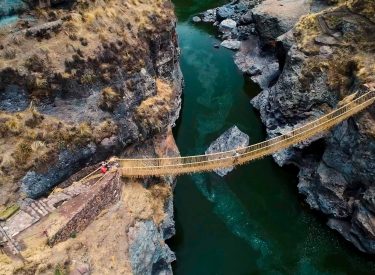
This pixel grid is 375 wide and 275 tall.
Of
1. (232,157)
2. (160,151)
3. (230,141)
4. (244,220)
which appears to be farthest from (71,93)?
(230,141)

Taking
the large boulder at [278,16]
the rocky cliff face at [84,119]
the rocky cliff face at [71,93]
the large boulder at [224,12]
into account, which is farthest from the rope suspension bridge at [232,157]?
the large boulder at [224,12]

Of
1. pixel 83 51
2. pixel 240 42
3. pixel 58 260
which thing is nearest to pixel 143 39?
pixel 83 51

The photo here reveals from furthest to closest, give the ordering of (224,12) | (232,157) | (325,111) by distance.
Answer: (224,12) < (325,111) < (232,157)

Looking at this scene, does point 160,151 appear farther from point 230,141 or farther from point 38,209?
point 38,209

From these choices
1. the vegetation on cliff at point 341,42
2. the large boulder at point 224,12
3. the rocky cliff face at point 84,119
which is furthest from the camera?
the large boulder at point 224,12

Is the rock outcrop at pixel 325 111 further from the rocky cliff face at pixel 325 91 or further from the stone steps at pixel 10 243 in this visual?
the stone steps at pixel 10 243

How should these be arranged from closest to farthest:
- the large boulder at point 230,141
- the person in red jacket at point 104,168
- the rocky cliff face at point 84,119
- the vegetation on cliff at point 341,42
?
the rocky cliff face at point 84,119 < the person in red jacket at point 104,168 < the vegetation on cliff at point 341,42 < the large boulder at point 230,141
